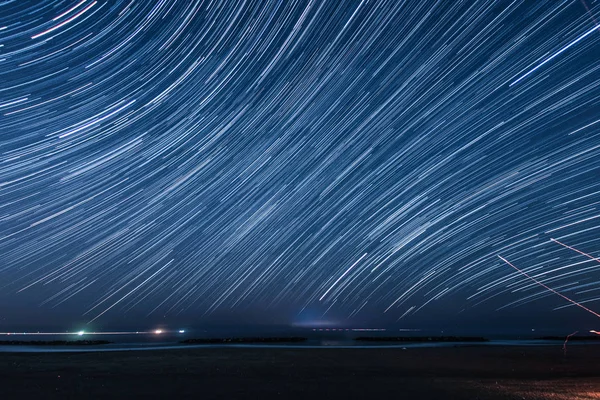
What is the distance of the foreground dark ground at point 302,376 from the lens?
1184cm

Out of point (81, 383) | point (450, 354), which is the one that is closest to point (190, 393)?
point (81, 383)

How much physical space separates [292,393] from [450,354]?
13.1 metres

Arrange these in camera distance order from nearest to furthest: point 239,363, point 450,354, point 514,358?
point 239,363 < point 514,358 < point 450,354

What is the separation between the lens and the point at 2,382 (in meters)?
13.6

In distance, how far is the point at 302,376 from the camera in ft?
48.2

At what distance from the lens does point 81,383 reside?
528 inches

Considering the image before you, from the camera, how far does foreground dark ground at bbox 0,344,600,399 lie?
1184 centimetres

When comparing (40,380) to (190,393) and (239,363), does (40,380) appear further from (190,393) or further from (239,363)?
(239,363)

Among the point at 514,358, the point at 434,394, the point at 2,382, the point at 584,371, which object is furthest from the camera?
the point at 514,358

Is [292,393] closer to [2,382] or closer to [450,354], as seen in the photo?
[2,382]

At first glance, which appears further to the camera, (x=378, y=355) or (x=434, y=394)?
(x=378, y=355)

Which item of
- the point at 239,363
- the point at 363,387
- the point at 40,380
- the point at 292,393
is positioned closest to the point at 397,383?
the point at 363,387

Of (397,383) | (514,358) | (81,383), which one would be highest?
(81,383)

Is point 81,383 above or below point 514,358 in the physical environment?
above
